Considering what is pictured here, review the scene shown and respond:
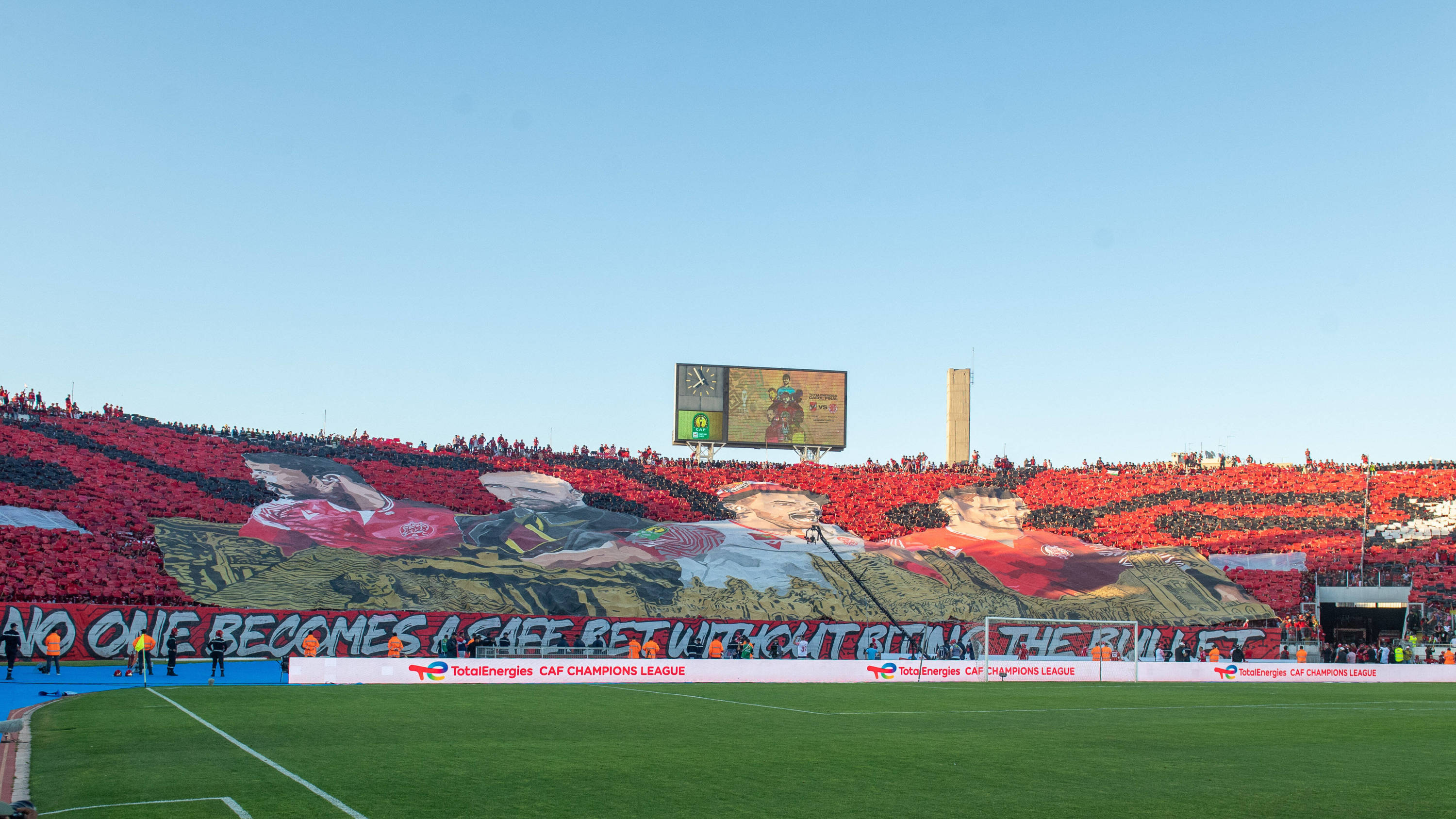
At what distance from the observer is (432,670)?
35.8 m

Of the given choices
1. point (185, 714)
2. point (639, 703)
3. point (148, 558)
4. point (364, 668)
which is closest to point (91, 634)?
point (148, 558)

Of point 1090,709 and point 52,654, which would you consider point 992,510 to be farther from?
point 52,654

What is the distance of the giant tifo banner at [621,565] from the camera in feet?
162

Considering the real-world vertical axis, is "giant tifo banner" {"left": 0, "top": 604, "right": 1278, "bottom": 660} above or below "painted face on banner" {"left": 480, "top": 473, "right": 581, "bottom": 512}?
below

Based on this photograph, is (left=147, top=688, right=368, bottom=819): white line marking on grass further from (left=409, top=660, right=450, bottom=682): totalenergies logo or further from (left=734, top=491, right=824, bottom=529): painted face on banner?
(left=734, top=491, right=824, bottom=529): painted face on banner

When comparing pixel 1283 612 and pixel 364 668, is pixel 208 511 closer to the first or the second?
pixel 364 668

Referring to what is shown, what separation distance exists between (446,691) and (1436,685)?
120 feet

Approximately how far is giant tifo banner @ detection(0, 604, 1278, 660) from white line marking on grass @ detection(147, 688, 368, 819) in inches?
712

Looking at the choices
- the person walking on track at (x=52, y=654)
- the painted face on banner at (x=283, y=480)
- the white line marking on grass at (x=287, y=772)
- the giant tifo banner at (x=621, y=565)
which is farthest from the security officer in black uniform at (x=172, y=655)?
the painted face on banner at (x=283, y=480)

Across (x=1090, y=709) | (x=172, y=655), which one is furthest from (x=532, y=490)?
(x=1090, y=709)

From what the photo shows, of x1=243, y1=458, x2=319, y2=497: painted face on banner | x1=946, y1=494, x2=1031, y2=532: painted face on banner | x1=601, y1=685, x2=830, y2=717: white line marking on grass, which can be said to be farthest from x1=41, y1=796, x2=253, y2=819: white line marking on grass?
x1=946, y1=494, x2=1031, y2=532: painted face on banner

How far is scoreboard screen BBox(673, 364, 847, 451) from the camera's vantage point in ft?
263

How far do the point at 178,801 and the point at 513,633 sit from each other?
3231 cm

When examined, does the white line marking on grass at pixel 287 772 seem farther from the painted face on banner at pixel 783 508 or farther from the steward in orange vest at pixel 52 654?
the painted face on banner at pixel 783 508
